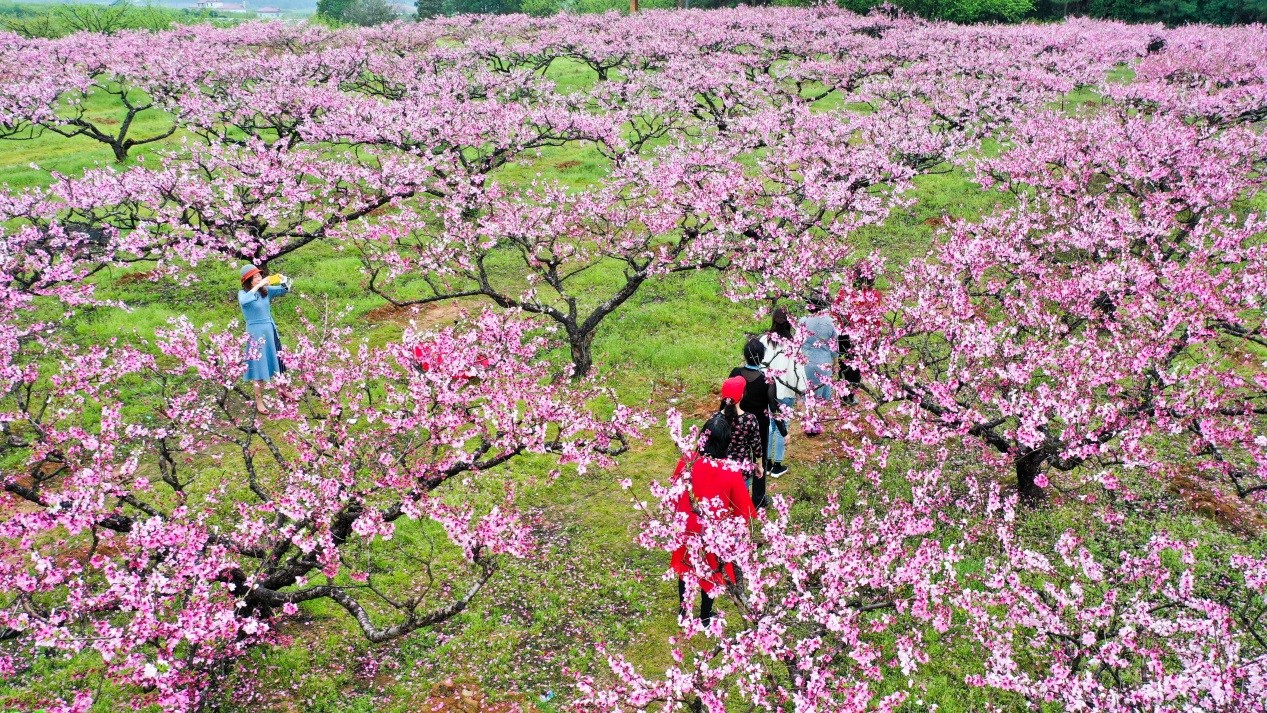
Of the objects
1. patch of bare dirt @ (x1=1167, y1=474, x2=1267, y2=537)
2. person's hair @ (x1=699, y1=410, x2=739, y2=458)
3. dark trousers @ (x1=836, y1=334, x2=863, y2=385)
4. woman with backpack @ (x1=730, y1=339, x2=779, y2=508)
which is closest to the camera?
person's hair @ (x1=699, y1=410, x2=739, y2=458)

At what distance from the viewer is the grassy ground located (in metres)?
7.38

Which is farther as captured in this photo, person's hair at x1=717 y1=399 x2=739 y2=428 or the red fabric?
person's hair at x1=717 y1=399 x2=739 y2=428

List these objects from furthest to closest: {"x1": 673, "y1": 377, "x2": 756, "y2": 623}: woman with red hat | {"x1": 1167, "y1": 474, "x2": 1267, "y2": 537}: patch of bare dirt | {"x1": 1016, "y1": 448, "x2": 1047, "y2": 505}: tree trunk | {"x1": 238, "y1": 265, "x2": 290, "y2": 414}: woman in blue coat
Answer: {"x1": 238, "y1": 265, "x2": 290, "y2": 414}: woman in blue coat, {"x1": 1016, "y1": 448, "x2": 1047, "y2": 505}: tree trunk, {"x1": 1167, "y1": 474, "x2": 1267, "y2": 537}: patch of bare dirt, {"x1": 673, "y1": 377, "x2": 756, "y2": 623}: woman with red hat

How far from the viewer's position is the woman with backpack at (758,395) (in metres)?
8.90

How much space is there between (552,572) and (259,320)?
265 inches

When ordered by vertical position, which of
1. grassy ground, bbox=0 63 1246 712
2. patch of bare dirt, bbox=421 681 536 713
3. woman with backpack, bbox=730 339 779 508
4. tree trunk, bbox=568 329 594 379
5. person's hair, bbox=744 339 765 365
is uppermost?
person's hair, bbox=744 339 765 365

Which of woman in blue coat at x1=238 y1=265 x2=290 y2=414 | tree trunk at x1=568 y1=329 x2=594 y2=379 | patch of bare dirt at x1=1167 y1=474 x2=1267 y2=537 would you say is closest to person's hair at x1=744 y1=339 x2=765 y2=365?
tree trunk at x1=568 y1=329 x2=594 y2=379

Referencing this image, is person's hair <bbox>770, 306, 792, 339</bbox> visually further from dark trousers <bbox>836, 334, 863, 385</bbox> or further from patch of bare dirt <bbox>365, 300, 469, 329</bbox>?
patch of bare dirt <bbox>365, 300, 469, 329</bbox>

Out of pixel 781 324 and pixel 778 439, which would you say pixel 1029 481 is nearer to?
pixel 778 439

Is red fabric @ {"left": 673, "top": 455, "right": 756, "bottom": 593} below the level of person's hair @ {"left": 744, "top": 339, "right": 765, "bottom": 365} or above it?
below

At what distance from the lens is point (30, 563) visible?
8797 millimetres

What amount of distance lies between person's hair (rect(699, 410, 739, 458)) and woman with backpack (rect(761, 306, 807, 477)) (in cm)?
223

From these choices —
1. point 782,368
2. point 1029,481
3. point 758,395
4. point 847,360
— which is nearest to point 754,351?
point 758,395

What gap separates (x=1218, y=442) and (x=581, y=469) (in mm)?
7812
